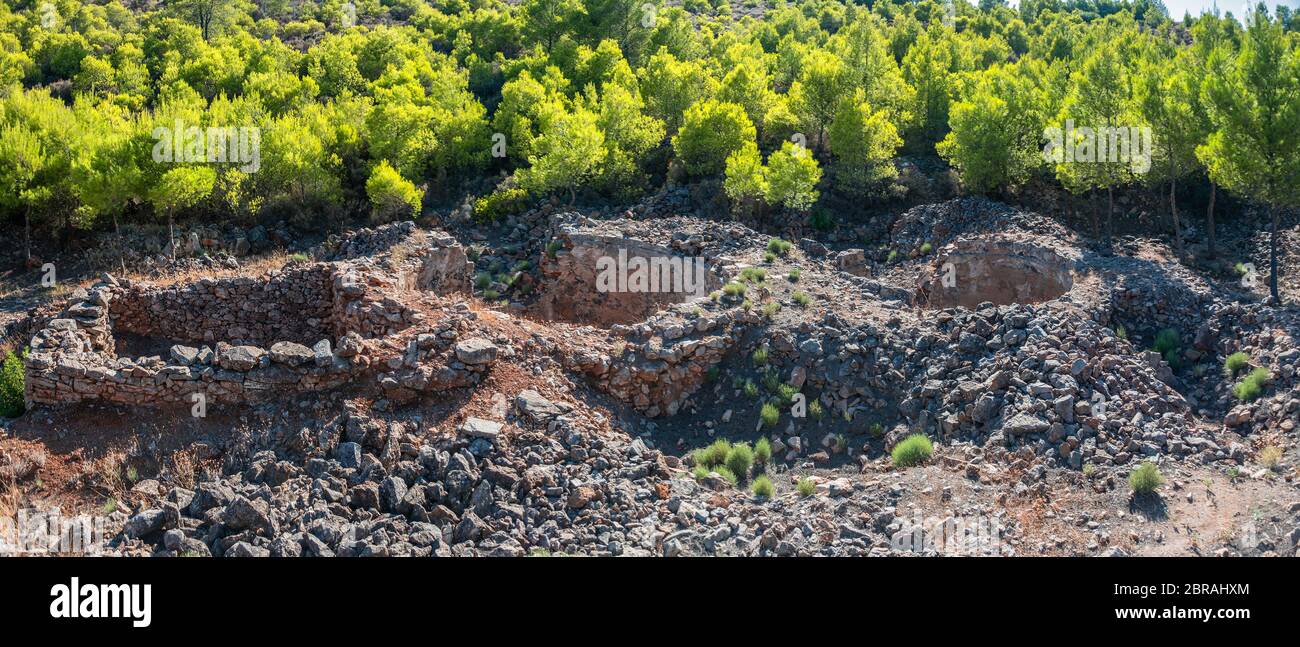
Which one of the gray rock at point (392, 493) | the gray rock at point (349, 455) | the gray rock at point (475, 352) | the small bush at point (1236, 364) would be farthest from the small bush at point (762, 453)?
the small bush at point (1236, 364)

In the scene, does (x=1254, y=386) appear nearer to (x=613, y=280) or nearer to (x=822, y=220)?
(x=822, y=220)

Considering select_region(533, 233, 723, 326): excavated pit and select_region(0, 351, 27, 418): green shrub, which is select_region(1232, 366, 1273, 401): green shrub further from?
select_region(0, 351, 27, 418): green shrub

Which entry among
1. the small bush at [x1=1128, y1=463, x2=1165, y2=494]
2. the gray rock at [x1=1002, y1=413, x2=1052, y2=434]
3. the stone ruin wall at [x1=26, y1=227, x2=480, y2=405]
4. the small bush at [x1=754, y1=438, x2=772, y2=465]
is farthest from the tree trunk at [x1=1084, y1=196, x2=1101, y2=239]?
the stone ruin wall at [x1=26, y1=227, x2=480, y2=405]

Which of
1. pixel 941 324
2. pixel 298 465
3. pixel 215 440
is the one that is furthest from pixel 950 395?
pixel 215 440

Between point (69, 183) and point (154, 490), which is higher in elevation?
point (69, 183)

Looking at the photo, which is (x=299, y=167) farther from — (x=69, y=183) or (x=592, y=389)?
(x=592, y=389)

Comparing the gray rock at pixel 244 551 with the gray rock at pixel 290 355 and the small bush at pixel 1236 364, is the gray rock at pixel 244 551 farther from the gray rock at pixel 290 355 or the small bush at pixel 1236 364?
the small bush at pixel 1236 364
